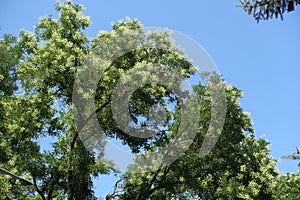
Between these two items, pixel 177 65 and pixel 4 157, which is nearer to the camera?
pixel 4 157

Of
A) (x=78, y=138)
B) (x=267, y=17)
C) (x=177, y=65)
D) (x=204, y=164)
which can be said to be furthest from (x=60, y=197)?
(x=267, y=17)

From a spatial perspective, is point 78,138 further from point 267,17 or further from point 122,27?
point 267,17

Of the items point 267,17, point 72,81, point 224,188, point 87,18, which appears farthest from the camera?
point 87,18

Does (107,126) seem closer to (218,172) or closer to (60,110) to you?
(60,110)

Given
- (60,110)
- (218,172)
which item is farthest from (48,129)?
(218,172)

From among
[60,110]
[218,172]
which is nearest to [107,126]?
[60,110]

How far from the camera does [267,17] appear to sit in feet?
33.6

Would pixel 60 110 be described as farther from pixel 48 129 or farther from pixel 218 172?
pixel 218 172

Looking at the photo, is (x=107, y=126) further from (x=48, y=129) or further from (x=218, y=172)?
(x=218, y=172)

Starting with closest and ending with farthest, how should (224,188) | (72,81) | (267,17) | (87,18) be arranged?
(267,17) → (224,188) → (72,81) → (87,18)

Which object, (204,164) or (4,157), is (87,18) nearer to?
(4,157)

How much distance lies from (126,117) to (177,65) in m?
4.38

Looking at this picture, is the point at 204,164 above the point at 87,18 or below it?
below

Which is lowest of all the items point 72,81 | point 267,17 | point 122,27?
point 267,17
